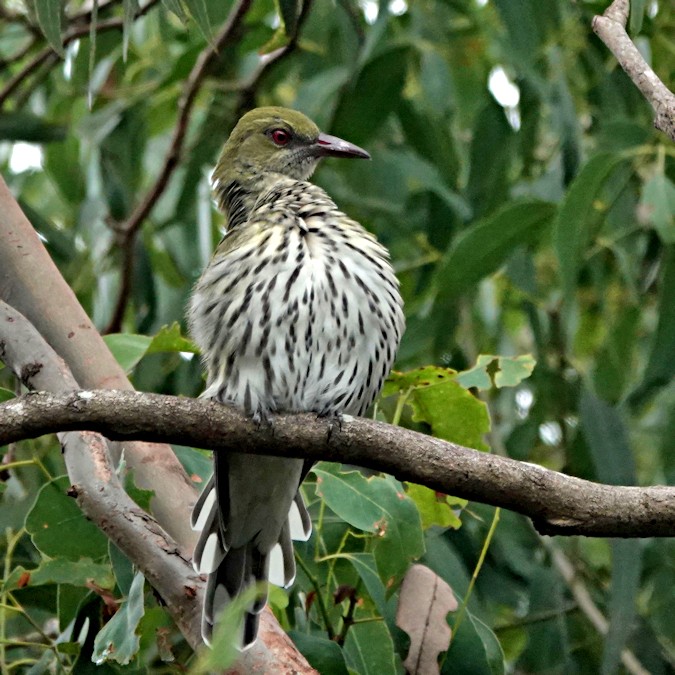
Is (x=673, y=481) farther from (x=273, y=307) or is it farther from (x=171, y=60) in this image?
(x=171, y=60)

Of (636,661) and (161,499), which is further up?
(161,499)

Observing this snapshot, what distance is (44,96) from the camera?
21.9ft

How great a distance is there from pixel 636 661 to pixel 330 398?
206 centimetres

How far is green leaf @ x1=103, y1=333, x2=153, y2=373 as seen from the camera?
12.9 feet

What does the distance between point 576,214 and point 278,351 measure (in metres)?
1.28

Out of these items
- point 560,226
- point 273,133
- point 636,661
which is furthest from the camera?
point 636,661

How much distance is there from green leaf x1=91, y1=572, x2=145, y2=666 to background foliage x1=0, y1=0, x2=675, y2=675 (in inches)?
0.7

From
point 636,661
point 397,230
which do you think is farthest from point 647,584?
point 397,230

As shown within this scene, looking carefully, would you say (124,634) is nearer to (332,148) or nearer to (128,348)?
(128,348)

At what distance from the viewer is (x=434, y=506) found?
148 inches

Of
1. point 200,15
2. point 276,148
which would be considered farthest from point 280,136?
point 200,15

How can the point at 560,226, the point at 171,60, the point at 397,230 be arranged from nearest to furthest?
the point at 560,226 < the point at 397,230 < the point at 171,60

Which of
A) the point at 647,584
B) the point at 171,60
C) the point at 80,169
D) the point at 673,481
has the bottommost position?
the point at 647,584

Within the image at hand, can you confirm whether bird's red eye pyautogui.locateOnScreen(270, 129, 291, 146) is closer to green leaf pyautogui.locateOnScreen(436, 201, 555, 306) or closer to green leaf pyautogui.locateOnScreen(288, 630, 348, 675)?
green leaf pyautogui.locateOnScreen(436, 201, 555, 306)
